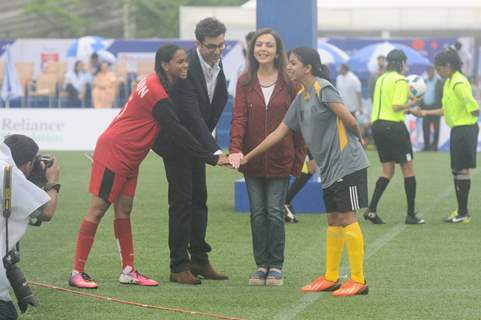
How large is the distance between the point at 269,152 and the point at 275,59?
27.8 inches

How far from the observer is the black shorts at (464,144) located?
1388 centimetres

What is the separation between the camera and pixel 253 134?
9773 millimetres

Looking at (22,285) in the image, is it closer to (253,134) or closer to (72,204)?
(253,134)

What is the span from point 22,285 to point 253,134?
9.78ft

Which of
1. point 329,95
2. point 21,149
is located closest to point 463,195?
point 329,95

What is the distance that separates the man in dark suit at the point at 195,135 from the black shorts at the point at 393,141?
4366mm

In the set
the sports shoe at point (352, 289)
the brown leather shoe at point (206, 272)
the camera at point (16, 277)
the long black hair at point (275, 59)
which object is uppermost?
the long black hair at point (275, 59)

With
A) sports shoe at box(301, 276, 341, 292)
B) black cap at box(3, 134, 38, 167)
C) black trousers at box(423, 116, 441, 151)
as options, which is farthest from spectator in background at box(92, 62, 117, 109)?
black cap at box(3, 134, 38, 167)

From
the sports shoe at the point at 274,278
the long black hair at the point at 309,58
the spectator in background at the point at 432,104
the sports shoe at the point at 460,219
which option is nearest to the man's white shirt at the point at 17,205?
the long black hair at the point at 309,58

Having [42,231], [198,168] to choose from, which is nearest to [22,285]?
[198,168]

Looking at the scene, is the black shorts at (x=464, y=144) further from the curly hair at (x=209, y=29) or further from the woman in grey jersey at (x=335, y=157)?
the curly hair at (x=209, y=29)

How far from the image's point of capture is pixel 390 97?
1401 cm

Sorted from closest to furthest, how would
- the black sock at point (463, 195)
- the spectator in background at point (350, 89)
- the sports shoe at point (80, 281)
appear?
1. the sports shoe at point (80, 281)
2. the black sock at point (463, 195)
3. the spectator in background at point (350, 89)

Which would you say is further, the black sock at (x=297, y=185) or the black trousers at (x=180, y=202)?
the black sock at (x=297, y=185)
